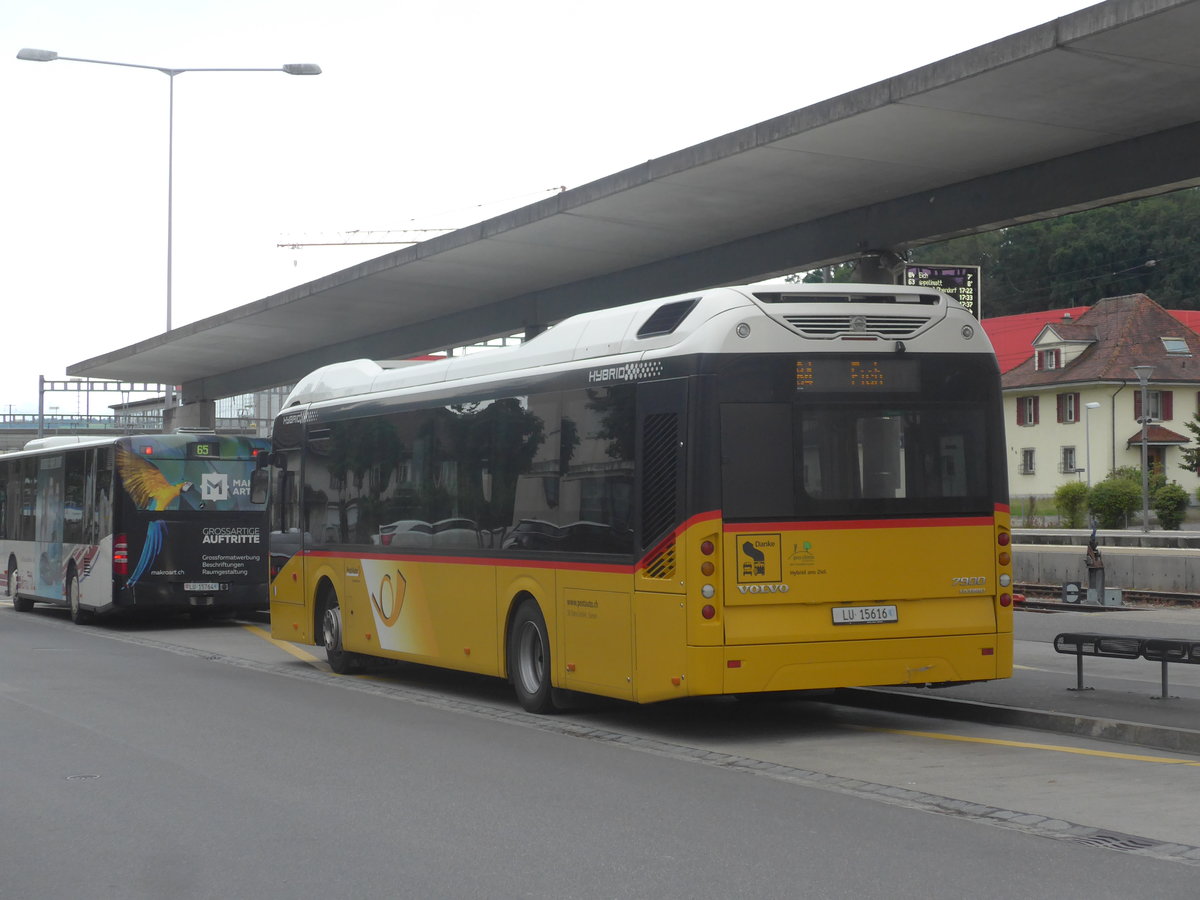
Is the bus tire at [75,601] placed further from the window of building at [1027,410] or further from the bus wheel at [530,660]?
the window of building at [1027,410]

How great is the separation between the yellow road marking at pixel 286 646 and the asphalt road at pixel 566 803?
16.0 ft

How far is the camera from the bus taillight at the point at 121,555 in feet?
79.7

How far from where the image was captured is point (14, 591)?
30.9 m

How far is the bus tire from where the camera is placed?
86.9 feet

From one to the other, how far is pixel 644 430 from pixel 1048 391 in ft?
247

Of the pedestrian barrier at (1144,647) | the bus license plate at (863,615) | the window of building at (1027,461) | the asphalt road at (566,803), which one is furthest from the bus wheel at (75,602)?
the window of building at (1027,461)

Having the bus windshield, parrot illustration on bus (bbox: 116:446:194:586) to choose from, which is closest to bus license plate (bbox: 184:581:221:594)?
parrot illustration on bus (bbox: 116:446:194:586)

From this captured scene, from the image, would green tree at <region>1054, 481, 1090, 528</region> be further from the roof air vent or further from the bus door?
the bus door

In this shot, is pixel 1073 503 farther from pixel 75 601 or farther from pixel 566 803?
pixel 566 803

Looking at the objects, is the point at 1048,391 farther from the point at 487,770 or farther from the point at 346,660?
the point at 487,770

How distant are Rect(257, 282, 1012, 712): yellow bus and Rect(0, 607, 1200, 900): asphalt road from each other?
2.11 feet

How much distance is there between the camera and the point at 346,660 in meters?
17.1

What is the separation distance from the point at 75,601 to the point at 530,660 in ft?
51.5

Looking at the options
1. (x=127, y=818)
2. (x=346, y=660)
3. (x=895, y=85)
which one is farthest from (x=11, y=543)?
(x=127, y=818)
